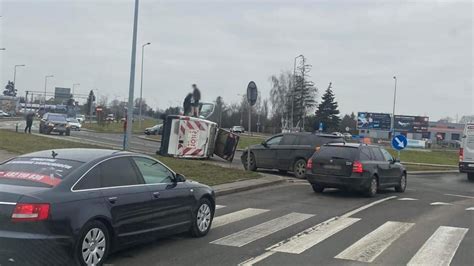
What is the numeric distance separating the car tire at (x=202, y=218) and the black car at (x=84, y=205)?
79mm

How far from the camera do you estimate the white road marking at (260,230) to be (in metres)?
8.24

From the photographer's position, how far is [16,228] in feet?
18.5

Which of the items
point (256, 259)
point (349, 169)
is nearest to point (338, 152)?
point (349, 169)

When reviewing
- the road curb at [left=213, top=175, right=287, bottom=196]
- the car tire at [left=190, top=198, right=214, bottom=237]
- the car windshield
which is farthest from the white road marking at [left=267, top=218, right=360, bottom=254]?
the car windshield

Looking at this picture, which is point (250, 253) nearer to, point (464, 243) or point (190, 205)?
point (190, 205)

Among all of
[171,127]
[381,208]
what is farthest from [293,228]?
[171,127]

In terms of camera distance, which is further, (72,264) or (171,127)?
(171,127)

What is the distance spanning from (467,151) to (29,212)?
908 inches

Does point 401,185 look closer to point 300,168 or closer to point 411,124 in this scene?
point 300,168

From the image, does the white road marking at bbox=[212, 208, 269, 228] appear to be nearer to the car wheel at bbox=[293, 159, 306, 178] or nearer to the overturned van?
the car wheel at bbox=[293, 159, 306, 178]

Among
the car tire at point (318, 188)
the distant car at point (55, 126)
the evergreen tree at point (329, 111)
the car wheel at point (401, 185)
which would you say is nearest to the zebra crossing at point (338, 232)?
the car tire at point (318, 188)

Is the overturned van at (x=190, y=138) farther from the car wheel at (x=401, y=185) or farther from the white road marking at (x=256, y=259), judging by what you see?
the white road marking at (x=256, y=259)

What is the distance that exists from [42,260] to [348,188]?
10.3 metres

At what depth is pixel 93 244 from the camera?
6.31 metres
